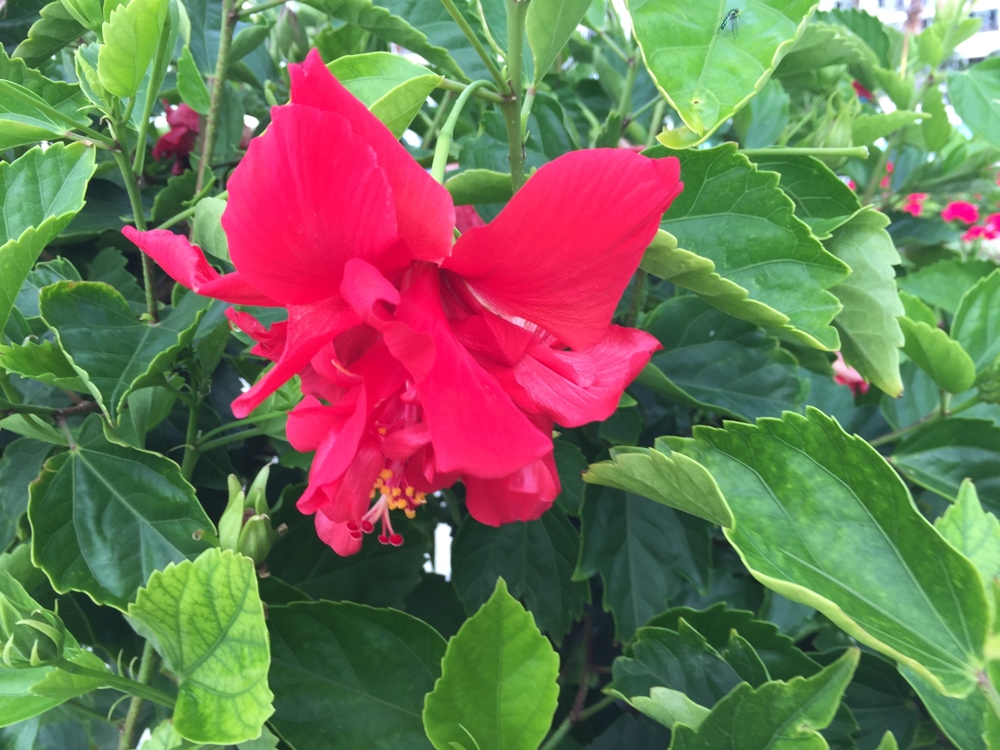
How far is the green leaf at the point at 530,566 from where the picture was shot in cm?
67

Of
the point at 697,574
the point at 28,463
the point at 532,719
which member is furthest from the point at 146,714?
the point at 697,574

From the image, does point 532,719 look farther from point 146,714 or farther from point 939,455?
point 939,455

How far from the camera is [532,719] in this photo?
40 centimetres

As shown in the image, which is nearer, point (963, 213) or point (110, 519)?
point (110, 519)

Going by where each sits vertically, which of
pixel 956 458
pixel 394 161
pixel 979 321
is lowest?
pixel 956 458

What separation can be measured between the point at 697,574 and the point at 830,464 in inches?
11.1

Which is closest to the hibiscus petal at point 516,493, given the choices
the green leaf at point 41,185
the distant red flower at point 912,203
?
the green leaf at point 41,185

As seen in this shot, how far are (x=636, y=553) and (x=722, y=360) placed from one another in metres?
0.20

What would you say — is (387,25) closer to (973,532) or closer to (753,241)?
(753,241)

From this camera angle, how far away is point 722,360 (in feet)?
2.23

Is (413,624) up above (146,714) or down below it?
above

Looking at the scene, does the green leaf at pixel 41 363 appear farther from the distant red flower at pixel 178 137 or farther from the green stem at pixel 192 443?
the distant red flower at pixel 178 137

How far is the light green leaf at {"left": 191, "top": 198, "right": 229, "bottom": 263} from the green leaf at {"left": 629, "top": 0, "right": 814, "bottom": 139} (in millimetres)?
266

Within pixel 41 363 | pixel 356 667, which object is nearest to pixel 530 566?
pixel 356 667
